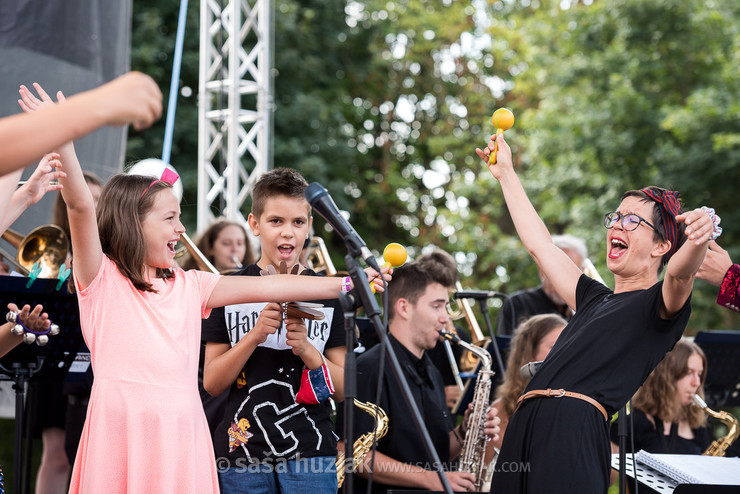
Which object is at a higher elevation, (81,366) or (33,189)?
(33,189)

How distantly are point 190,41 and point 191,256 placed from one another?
855cm

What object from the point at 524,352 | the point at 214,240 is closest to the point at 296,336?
the point at 524,352

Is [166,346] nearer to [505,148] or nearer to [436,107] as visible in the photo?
[505,148]

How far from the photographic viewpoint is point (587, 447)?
9.31ft

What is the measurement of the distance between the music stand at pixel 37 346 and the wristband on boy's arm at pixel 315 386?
1123 mm

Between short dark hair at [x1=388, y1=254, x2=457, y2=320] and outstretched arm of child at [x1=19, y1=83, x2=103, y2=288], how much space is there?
204 centimetres

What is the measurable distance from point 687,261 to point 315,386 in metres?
1.39

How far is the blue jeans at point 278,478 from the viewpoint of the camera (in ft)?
10.2

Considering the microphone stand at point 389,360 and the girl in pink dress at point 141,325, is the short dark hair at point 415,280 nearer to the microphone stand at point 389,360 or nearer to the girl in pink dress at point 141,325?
the girl in pink dress at point 141,325

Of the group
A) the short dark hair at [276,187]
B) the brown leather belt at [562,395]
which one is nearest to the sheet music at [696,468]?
the brown leather belt at [562,395]

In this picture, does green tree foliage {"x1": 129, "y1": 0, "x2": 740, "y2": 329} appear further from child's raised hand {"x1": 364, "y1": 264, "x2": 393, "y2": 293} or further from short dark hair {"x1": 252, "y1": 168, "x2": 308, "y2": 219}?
child's raised hand {"x1": 364, "y1": 264, "x2": 393, "y2": 293}

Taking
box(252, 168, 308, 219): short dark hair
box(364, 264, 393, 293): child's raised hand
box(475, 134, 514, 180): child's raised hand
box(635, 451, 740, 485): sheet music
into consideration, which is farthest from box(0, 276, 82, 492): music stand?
box(635, 451, 740, 485): sheet music

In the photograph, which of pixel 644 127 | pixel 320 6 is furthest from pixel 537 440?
pixel 320 6

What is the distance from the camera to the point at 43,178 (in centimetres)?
274
